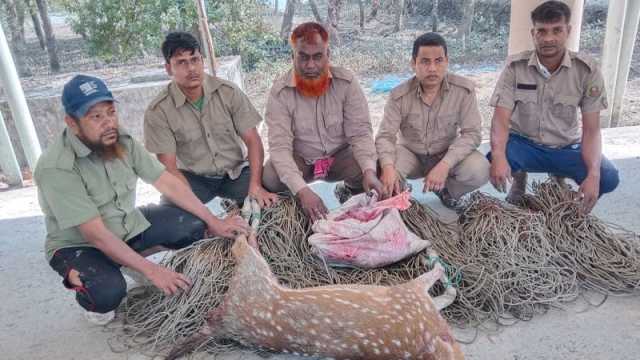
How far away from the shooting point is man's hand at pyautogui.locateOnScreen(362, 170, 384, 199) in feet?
9.93

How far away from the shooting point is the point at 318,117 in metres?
3.30

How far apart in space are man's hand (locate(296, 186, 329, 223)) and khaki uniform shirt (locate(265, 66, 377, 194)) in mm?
289

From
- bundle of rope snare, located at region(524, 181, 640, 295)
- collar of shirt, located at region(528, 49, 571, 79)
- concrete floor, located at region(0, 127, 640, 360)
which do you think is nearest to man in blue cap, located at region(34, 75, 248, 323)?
concrete floor, located at region(0, 127, 640, 360)

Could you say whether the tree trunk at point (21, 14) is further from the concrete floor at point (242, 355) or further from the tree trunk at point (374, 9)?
the concrete floor at point (242, 355)

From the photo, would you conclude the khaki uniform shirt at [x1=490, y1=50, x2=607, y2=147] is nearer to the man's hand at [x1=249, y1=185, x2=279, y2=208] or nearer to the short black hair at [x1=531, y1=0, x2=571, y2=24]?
the short black hair at [x1=531, y1=0, x2=571, y2=24]

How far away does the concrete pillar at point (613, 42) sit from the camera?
15.4 ft

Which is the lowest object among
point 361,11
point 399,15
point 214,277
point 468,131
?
point 214,277

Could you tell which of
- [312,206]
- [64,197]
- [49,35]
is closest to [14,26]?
[49,35]

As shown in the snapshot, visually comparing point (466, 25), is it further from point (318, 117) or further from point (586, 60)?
point (318, 117)

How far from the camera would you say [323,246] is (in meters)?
2.61

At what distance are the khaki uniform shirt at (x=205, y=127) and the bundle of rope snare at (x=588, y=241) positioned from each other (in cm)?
195

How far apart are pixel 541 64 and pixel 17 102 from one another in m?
4.45

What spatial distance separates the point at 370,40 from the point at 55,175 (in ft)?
25.0

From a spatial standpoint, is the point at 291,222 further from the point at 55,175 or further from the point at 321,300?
the point at 55,175
